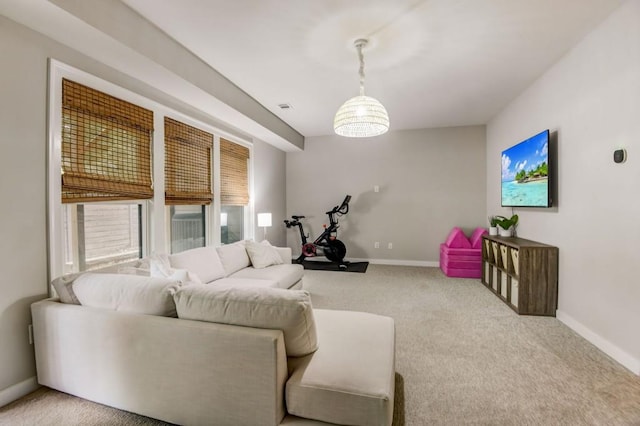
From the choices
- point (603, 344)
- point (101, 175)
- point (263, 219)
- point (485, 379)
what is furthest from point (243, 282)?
point (603, 344)

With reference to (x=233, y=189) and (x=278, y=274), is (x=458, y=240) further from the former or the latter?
(x=233, y=189)

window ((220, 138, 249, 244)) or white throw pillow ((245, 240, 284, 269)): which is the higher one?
window ((220, 138, 249, 244))

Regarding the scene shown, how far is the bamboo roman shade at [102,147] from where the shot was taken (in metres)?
2.14

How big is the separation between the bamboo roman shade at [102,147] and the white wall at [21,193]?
180mm

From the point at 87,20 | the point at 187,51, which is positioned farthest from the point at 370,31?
the point at 87,20

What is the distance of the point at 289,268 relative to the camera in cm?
358

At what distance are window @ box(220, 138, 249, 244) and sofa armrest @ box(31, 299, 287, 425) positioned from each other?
2542 mm

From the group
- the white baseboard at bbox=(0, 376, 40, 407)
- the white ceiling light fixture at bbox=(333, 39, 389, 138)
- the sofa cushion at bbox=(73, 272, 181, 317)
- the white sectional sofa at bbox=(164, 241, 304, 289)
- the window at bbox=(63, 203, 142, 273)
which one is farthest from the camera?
the white sectional sofa at bbox=(164, 241, 304, 289)

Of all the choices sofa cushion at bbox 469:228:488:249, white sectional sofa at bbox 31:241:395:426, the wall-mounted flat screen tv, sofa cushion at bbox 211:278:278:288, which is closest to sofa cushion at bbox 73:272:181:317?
white sectional sofa at bbox 31:241:395:426

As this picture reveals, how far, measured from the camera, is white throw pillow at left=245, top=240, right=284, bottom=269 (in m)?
3.60

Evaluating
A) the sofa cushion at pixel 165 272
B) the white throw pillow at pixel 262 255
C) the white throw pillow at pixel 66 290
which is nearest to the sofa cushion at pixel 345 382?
the sofa cushion at pixel 165 272

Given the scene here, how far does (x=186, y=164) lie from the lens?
343 cm

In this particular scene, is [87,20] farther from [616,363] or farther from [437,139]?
[437,139]

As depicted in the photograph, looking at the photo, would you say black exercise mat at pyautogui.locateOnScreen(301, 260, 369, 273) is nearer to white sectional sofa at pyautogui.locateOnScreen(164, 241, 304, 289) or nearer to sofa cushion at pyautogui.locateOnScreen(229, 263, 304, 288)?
white sectional sofa at pyautogui.locateOnScreen(164, 241, 304, 289)
